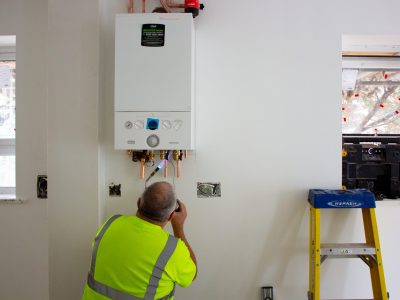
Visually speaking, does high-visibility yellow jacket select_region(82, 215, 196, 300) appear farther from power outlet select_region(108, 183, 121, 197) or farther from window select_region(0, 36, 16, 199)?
window select_region(0, 36, 16, 199)

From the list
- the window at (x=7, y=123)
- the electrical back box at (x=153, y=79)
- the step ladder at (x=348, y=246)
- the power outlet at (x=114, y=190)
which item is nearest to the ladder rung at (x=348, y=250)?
the step ladder at (x=348, y=246)

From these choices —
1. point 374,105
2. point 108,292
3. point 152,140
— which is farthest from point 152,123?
point 374,105

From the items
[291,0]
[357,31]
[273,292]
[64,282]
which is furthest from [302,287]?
[291,0]

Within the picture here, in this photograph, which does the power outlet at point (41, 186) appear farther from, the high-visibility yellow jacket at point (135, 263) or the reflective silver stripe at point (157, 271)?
the reflective silver stripe at point (157, 271)

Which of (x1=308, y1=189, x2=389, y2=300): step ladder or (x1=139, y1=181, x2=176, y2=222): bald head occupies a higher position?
(x1=139, y1=181, x2=176, y2=222): bald head

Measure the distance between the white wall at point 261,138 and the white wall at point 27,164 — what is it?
474 mm

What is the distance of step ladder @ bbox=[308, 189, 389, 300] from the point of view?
1.58 meters

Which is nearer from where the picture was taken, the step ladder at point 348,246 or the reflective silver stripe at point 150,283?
the reflective silver stripe at point 150,283

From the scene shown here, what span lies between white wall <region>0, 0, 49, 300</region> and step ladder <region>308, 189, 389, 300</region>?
62.0 inches

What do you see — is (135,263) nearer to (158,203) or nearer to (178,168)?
(158,203)

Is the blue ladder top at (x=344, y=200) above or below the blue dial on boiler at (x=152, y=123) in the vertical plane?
below

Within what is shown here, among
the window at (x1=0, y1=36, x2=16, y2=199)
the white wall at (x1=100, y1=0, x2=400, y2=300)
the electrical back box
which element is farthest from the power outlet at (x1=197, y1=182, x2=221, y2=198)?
the window at (x1=0, y1=36, x2=16, y2=199)

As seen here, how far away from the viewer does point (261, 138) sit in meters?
1.77

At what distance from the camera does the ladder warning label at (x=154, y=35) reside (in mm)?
1481
